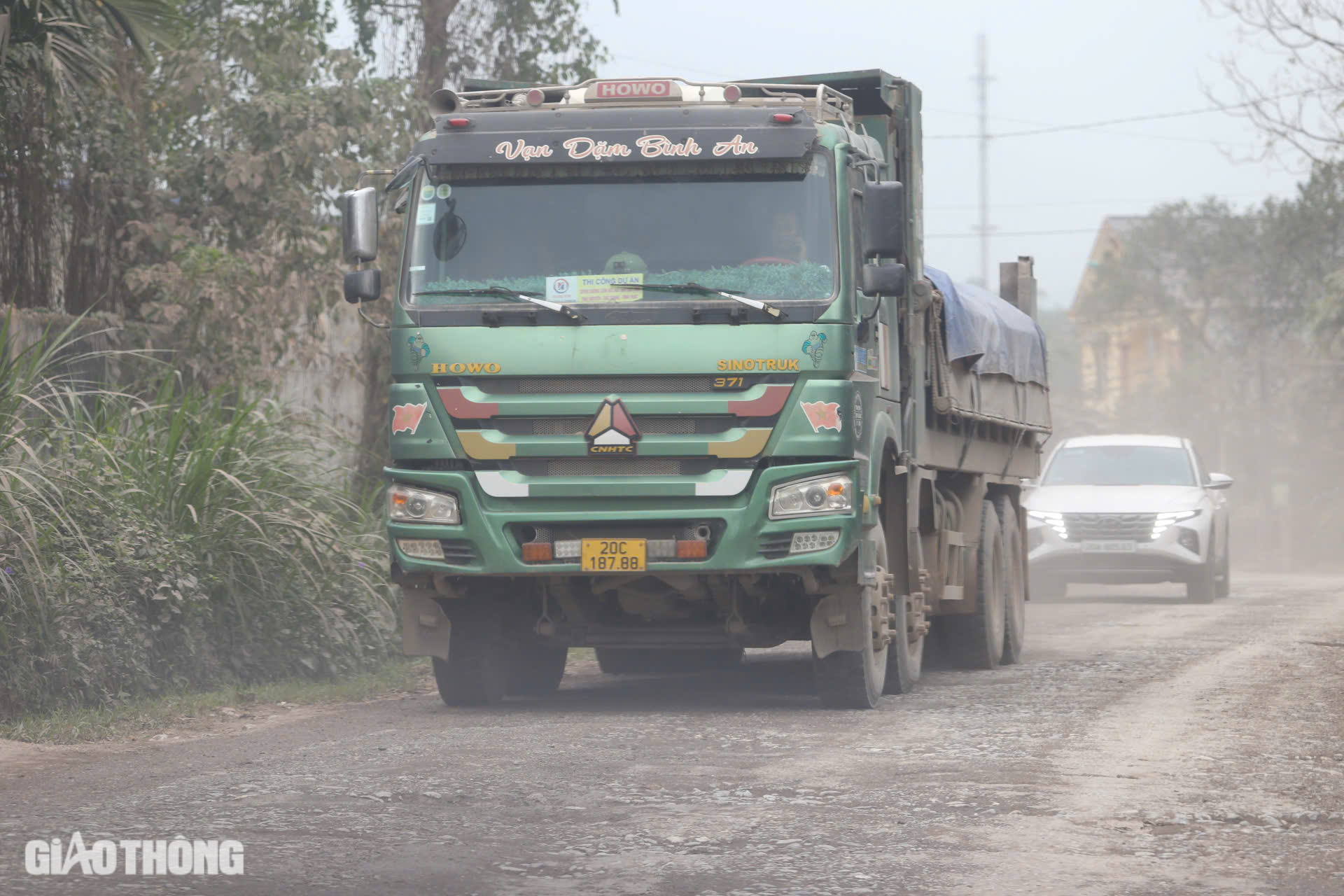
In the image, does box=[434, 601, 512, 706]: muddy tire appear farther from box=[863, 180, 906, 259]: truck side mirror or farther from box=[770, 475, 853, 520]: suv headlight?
box=[863, 180, 906, 259]: truck side mirror

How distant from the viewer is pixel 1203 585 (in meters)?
20.1

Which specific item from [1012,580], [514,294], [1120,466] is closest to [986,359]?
[1012,580]

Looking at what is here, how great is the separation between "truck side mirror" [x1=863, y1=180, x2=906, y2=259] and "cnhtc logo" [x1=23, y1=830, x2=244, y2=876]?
4.70m

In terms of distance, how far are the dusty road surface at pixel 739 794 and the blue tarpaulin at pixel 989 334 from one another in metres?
2.26

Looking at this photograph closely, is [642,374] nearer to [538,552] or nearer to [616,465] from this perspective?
[616,465]

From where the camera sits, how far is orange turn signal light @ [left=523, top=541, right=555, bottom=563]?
31.0 feet

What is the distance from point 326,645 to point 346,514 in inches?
52.1

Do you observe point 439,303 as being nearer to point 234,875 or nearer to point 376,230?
point 376,230

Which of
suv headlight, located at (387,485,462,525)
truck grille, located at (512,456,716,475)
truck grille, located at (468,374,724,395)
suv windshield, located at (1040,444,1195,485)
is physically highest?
truck grille, located at (468,374,724,395)

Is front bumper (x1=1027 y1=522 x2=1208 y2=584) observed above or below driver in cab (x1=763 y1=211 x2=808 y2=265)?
below

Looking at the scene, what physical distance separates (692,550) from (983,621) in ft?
14.1

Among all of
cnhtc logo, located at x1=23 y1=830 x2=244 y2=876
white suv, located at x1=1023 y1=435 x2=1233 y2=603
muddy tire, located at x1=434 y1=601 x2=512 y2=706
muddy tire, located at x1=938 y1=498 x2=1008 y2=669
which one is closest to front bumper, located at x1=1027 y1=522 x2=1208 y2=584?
white suv, located at x1=1023 y1=435 x2=1233 y2=603

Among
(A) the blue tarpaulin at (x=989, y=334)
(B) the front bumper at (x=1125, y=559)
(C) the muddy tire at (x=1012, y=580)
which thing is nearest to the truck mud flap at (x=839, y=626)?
(A) the blue tarpaulin at (x=989, y=334)

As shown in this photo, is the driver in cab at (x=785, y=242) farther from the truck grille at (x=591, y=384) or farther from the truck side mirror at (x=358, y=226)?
the truck side mirror at (x=358, y=226)
